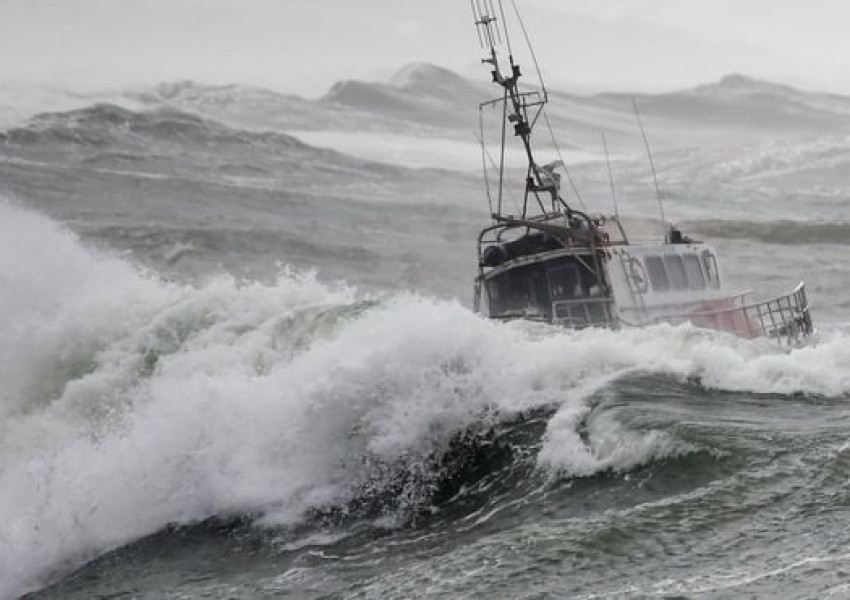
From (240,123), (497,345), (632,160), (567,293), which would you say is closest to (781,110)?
(632,160)

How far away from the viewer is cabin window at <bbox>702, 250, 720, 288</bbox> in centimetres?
1523

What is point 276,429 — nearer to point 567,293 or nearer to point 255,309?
point 255,309

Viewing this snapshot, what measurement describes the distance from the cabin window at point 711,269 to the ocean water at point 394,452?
5.04 m

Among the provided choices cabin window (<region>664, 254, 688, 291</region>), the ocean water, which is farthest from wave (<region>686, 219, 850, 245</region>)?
the ocean water

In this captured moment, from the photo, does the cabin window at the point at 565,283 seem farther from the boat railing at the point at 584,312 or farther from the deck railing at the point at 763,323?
the deck railing at the point at 763,323

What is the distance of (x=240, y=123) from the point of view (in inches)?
2163

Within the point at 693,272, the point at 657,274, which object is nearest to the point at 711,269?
the point at 693,272

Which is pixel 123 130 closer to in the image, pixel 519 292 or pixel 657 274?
pixel 519 292

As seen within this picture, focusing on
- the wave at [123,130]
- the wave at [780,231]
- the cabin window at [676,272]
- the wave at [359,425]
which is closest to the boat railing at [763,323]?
the cabin window at [676,272]

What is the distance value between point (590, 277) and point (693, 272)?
79.1 inches

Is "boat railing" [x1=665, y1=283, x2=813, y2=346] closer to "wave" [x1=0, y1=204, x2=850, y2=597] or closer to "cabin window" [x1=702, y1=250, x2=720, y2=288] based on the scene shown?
"cabin window" [x1=702, y1=250, x2=720, y2=288]

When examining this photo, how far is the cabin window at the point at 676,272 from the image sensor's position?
14562mm

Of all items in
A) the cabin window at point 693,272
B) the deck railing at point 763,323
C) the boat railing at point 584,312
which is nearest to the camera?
the boat railing at point 584,312

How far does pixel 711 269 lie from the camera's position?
15375mm
